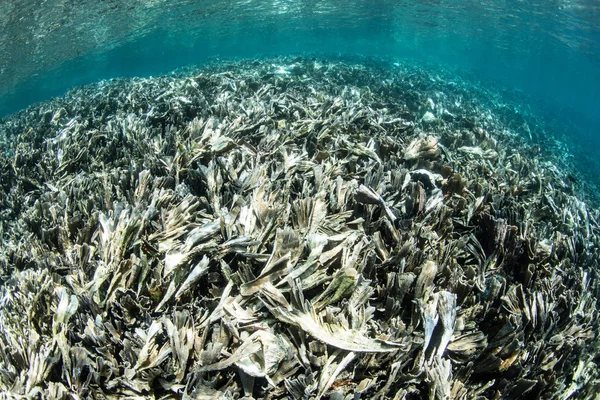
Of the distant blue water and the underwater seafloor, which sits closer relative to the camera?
the underwater seafloor

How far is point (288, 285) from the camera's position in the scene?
262 cm

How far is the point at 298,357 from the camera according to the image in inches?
90.5

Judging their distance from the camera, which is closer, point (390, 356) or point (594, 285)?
point (390, 356)

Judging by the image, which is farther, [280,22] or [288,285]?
[280,22]

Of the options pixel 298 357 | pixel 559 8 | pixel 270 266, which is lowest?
pixel 559 8

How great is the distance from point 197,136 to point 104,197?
2015mm

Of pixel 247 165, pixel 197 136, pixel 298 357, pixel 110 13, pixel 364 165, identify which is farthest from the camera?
pixel 110 13

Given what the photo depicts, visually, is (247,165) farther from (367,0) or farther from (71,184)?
(367,0)

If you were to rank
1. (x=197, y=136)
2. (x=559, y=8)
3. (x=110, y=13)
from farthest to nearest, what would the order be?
1. (x=110, y=13)
2. (x=559, y=8)
3. (x=197, y=136)

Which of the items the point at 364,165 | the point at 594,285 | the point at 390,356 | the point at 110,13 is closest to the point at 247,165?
the point at 364,165

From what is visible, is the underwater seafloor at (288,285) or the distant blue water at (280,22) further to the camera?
the distant blue water at (280,22)

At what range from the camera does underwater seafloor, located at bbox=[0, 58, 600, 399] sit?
224 cm

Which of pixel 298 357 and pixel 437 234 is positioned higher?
pixel 298 357

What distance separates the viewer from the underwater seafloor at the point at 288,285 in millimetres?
2242
